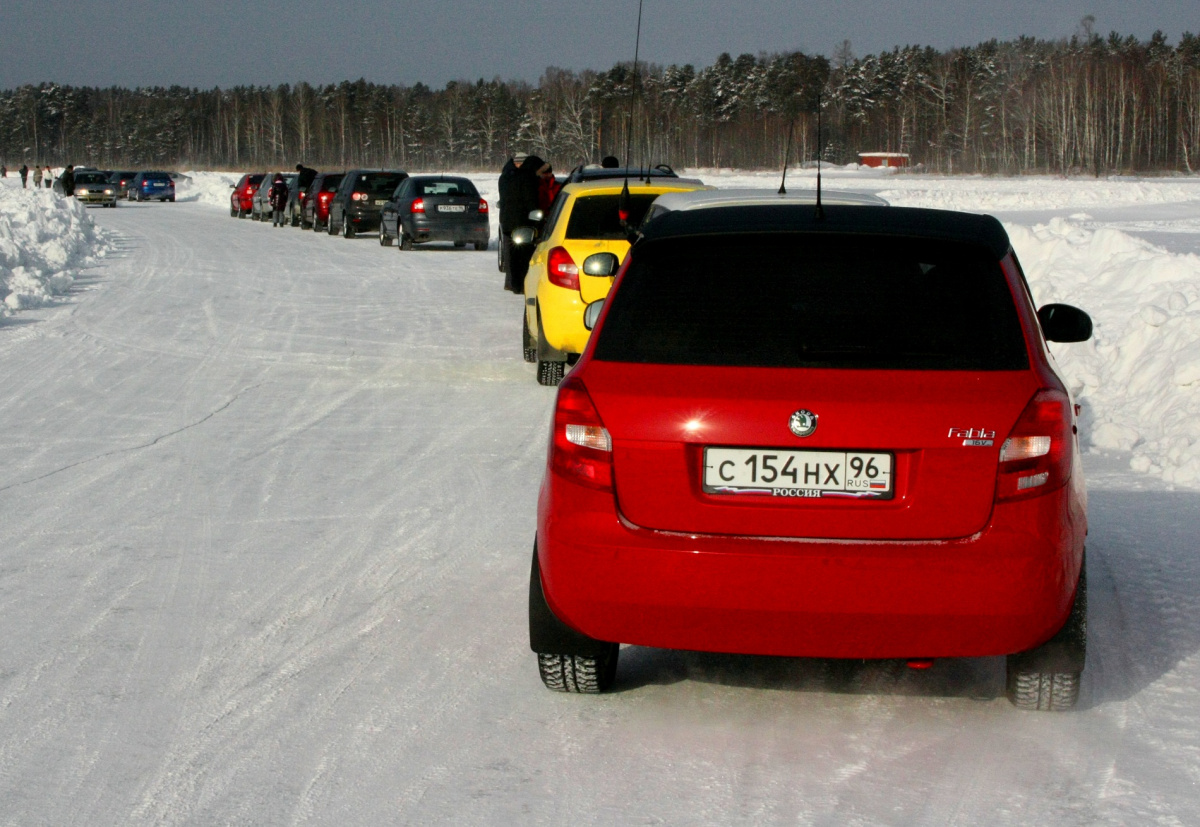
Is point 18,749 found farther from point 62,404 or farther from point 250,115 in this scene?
point 250,115

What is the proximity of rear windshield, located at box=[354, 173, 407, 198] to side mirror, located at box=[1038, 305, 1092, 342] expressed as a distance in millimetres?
27771

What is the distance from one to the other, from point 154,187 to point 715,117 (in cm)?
7488

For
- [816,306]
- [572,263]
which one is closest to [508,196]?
[572,263]

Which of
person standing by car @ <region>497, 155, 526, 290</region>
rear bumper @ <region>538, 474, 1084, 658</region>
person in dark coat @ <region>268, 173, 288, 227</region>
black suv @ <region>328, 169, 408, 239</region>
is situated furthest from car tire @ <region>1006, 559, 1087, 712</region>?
person in dark coat @ <region>268, 173, 288, 227</region>

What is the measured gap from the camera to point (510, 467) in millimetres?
7875

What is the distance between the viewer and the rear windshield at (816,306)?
151 inches

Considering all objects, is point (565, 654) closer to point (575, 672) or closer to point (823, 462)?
point (575, 672)

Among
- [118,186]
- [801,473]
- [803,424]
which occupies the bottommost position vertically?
[118,186]

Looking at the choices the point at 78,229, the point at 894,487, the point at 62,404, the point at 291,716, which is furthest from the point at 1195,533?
the point at 78,229

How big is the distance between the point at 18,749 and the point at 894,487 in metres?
2.46

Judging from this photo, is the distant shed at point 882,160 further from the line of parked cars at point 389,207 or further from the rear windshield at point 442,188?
the rear windshield at point 442,188

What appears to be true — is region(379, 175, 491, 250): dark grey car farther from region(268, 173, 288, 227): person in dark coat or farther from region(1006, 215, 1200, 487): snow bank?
region(1006, 215, 1200, 487): snow bank

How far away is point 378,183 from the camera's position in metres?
32.2

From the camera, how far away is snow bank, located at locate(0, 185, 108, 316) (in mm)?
16922
